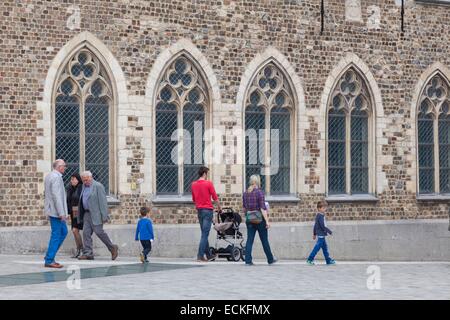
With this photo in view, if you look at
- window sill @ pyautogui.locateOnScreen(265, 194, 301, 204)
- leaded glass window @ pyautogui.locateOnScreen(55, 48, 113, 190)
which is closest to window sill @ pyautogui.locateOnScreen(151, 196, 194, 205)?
leaded glass window @ pyautogui.locateOnScreen(55, 48, 113, 190)

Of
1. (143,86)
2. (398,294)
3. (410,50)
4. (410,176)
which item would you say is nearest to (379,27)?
(410,50)

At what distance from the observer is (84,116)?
2402 cm

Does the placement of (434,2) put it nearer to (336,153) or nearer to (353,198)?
(336,153)

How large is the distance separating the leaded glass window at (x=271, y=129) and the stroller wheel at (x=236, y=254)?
3938mm

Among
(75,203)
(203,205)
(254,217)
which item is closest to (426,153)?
(203,205)

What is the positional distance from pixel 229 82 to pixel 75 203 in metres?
5.10

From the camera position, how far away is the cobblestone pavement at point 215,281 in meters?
15.2

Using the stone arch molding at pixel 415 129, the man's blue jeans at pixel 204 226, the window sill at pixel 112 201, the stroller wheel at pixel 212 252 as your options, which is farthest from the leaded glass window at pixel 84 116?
the stone arch molding at pixel 415 129

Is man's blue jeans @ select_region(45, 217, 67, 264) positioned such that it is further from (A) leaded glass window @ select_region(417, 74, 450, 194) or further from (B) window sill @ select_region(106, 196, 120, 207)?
(A) leaded glass window @ select_region(417, 74, 450, 194)

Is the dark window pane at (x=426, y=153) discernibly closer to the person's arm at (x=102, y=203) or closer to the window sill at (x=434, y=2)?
the window sill at (x=434, y=2)

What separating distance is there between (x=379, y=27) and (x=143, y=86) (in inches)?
264

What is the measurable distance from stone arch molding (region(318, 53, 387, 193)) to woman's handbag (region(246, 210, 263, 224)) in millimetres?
6423

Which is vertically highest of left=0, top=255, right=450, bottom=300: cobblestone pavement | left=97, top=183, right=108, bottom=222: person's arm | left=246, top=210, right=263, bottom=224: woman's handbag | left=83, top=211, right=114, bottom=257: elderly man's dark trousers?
left=97, top=183, right=108, bottom=222: person's arm

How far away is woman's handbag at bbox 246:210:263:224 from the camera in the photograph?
21.1 m
